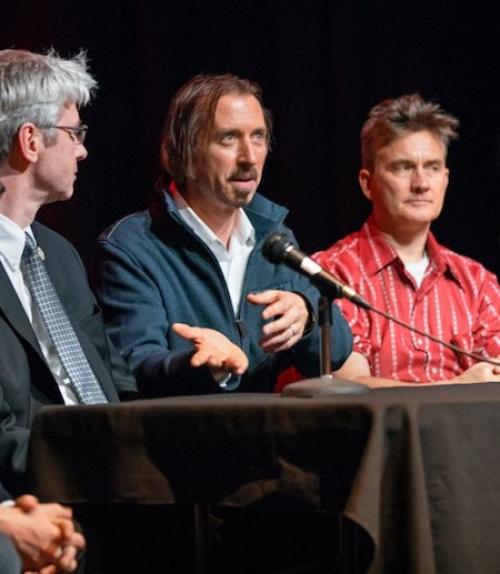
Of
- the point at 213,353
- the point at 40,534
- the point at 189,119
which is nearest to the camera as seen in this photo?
the point at 40,534

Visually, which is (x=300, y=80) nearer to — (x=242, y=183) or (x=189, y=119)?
(x=189, y=119)

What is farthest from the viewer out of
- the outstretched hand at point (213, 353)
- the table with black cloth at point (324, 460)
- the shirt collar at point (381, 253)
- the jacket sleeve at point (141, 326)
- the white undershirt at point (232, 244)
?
the shirt collar at point (381, 253)

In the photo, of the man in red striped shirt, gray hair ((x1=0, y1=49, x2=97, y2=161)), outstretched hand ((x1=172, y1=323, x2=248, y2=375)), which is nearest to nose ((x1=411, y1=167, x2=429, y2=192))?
the man in red striped shirt

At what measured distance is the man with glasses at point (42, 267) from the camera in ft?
9.21

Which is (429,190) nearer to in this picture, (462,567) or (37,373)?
(37,373)

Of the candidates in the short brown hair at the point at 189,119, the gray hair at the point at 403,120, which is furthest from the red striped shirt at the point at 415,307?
the short brown hair at the point at 189,119

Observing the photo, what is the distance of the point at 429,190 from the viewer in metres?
4.05

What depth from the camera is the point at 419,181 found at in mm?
4027

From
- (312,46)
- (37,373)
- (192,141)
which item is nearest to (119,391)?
(37,373)

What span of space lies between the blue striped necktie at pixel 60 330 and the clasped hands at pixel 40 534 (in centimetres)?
65

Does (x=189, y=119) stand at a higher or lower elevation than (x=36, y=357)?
higher

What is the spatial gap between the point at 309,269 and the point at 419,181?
161 centimetres

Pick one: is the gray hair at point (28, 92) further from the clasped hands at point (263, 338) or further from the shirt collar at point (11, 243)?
the clasped hands at point (263, 338)

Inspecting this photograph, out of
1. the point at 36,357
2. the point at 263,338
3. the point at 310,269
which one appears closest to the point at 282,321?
the point at 263,338
